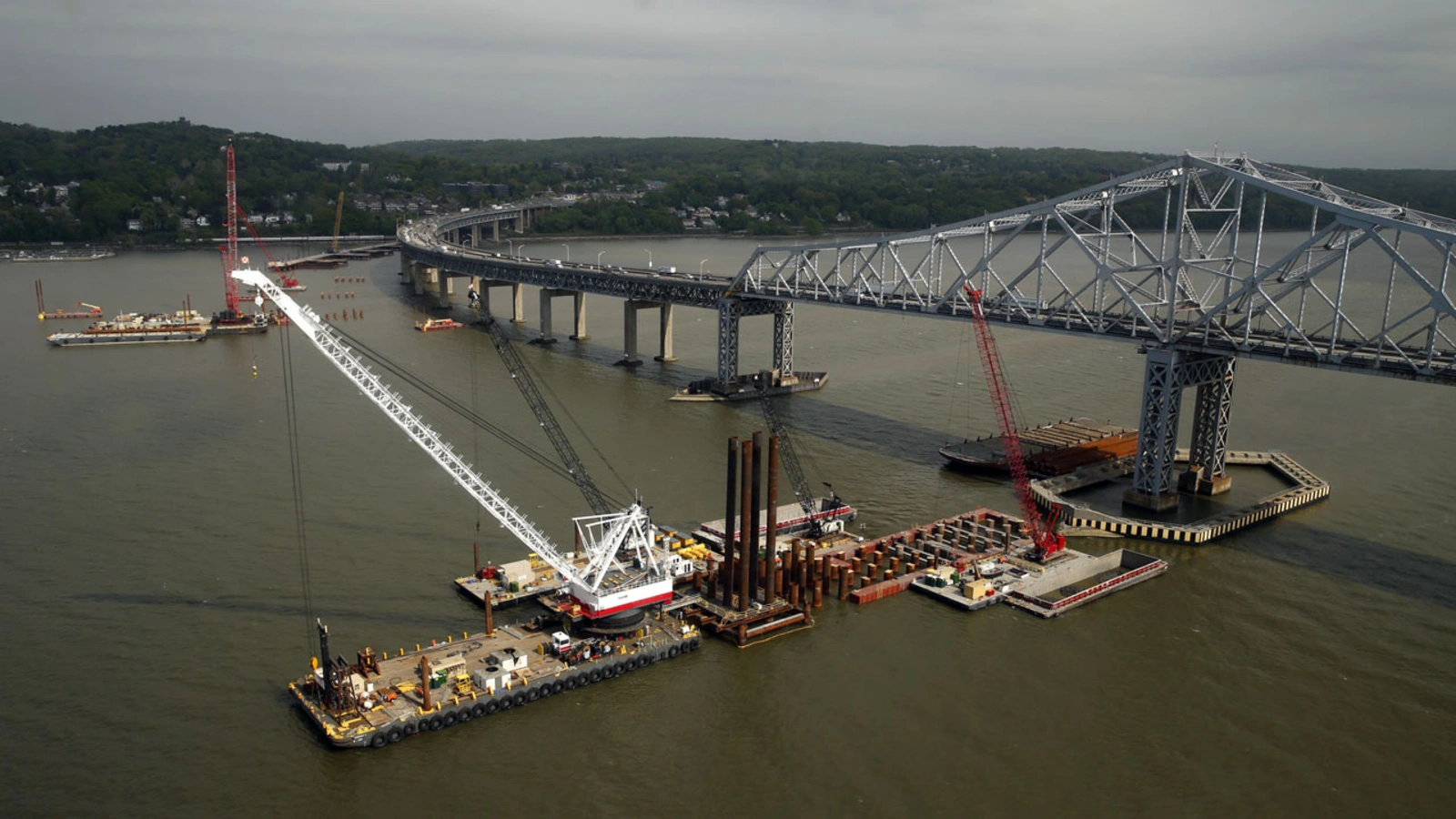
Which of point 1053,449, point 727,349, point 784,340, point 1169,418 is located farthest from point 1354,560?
point 727,349

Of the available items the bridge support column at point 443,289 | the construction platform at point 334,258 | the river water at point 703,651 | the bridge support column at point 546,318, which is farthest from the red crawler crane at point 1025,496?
the construction platform at point 334,258

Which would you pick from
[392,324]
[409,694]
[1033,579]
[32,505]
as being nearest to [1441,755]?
[1033,579]

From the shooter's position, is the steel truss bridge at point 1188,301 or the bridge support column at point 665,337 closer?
the steel truss bridge at point 1188,301

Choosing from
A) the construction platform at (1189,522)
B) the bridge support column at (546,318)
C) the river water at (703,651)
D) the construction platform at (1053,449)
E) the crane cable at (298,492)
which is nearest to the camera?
the river water at (703,651)

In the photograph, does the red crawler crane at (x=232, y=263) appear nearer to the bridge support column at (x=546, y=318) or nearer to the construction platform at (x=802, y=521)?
the bridge support column at (x=546, y=318)

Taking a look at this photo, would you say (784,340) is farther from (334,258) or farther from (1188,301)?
(334,258)

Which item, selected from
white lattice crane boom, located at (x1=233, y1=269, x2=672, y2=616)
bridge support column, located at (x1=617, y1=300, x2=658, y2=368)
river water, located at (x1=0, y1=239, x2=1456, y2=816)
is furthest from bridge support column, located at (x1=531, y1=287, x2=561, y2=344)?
white lattice crane boom, located at (x1=233, y1=269, x2=672, y2=616)

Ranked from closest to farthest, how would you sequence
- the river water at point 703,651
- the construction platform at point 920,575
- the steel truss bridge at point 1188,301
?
the river water at point 703,651, the construction platform at point 920,575, the steel truss bridge at point 1188,301

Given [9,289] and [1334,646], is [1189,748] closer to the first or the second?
[1334,646]
